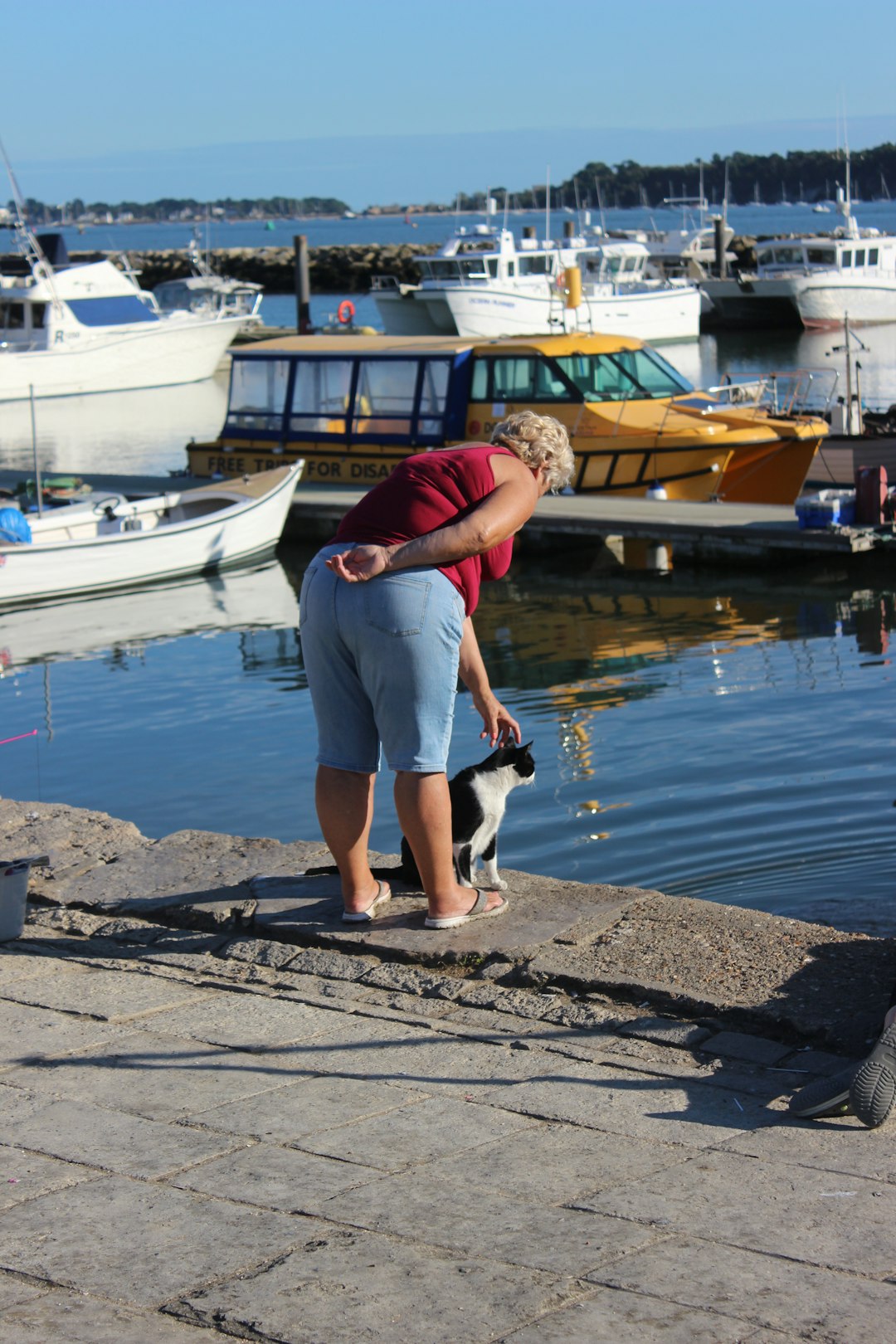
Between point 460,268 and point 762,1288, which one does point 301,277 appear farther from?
point 762,1288

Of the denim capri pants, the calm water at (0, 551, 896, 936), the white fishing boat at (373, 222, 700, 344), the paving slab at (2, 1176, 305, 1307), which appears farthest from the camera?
the white fishing boat at (373, 222, 700, 344)

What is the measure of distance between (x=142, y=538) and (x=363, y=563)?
14084 mm

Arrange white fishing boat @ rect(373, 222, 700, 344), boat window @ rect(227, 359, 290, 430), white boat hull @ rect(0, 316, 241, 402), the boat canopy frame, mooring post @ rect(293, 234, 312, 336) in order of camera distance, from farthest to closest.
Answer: white fishing boat @ rect(373, 222, 700, 344) < mooring post @ rect(293, 234, 312, 336) < white boat hull @ rect(0, 316, 241, 402) < boat window @ rect(227, 359, 290, 430) < the boat canopy frame

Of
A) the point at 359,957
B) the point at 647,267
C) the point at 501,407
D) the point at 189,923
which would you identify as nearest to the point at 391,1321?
the point at 359,957

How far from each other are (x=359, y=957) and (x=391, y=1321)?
1947mm

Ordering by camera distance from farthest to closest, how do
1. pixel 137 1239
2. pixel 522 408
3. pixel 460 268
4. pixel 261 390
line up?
pixel 460 268, pixel 261 390, pixel 522 408, pixel 137 1239

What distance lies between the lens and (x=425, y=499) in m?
4.39

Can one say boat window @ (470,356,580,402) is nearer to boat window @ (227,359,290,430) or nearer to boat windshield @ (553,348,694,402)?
boat windshield @ (553,348,694,402)

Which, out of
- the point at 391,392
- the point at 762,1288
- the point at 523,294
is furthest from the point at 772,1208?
the point at 523,294

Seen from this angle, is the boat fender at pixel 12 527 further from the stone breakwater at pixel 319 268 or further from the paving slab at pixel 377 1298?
the stone breakwater at pixel 319 268

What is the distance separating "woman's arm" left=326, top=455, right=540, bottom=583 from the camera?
430 centimetres

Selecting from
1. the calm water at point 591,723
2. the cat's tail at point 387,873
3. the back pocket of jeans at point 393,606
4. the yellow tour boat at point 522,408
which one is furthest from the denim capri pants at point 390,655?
the yellow tour boat at point 522,408

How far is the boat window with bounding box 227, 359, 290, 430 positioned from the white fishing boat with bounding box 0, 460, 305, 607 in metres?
2.34

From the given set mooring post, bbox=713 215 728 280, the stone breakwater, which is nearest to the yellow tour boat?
mooring post, bbox=713 215 728 280
